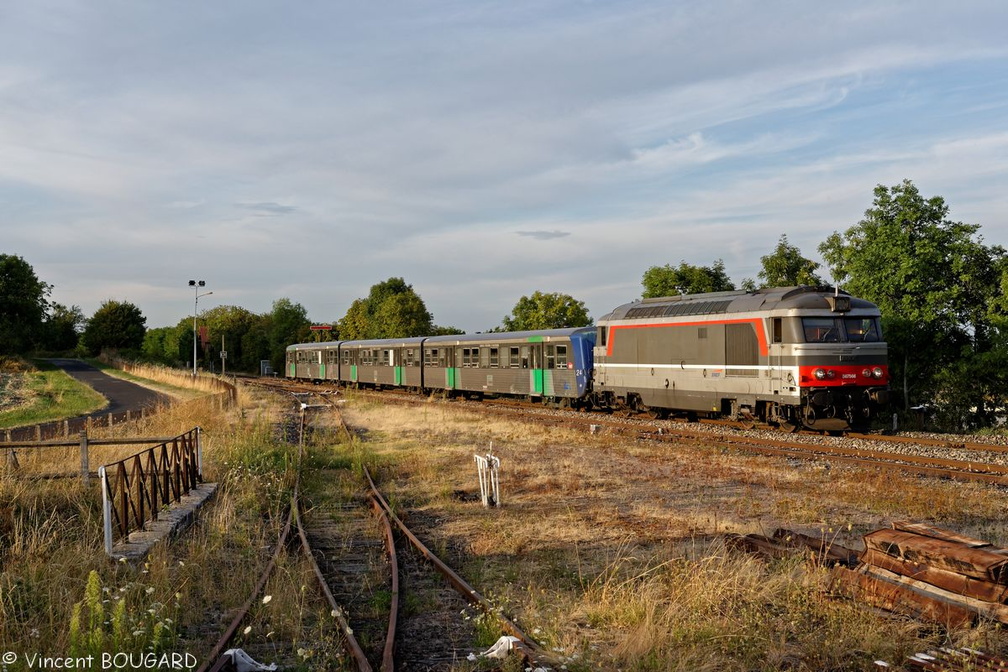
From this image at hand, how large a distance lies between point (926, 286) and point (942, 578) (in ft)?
60.5

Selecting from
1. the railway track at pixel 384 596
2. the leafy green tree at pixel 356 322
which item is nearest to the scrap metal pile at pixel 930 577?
the railway track at pixel 384 596

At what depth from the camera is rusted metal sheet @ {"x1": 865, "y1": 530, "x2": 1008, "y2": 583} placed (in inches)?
249

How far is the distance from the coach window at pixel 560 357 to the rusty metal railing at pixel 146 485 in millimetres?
16291

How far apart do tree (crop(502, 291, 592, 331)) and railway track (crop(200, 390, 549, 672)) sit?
48.9 meters

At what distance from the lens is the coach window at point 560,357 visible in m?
28.5

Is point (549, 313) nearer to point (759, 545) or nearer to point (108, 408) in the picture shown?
point (108, 408)

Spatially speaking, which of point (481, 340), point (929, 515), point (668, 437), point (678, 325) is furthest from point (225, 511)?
point (481, 340)

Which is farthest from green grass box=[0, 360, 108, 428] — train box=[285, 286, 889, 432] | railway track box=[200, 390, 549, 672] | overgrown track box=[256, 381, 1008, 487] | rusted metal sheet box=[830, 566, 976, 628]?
rusted metal sheet box=[830, 566, 976, 628]

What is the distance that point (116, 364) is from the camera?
83000 millimetres

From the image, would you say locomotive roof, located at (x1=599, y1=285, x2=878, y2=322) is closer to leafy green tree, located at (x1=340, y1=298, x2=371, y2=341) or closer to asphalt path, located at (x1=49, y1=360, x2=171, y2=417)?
asphalt path, located at (x1=49, y1=360, x2=171, y2=417)

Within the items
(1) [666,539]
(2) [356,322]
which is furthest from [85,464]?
(2) [356,322]

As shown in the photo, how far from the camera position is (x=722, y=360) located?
2091 cm

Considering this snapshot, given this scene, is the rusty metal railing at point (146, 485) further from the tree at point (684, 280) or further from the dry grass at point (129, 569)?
the tree at point (684, 280)

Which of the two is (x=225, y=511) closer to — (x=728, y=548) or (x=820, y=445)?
(x=728, y=548)
